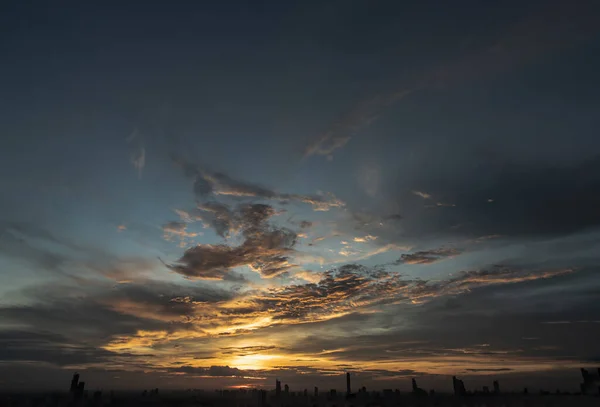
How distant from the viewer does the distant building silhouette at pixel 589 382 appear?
64375 mm

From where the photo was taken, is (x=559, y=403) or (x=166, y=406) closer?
(x=559, y=403)

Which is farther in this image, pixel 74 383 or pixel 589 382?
pixel 74 383

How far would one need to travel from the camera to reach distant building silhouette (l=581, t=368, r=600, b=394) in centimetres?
6438

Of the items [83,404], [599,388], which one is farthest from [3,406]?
[599,388]

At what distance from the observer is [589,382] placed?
6612cm

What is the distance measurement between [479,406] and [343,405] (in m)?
23.5

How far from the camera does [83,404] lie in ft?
242

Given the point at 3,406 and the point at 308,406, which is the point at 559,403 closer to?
the point at 308,406

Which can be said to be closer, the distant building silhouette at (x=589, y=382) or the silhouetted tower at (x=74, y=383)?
the distant building silhouette at (x=589, y=382)

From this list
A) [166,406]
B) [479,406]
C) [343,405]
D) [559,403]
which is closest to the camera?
[559,403]

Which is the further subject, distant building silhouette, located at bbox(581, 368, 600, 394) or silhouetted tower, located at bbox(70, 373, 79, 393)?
silhouetted tower, located at bbox(70, 373, 79, 393)

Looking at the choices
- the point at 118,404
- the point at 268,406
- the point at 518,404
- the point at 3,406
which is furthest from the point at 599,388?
the point at 3,406

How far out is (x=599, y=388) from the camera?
63.4 m

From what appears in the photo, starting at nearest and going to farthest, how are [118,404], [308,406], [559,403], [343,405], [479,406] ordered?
[559,403], [479,406], [343,405], [308,406], [118,404]
